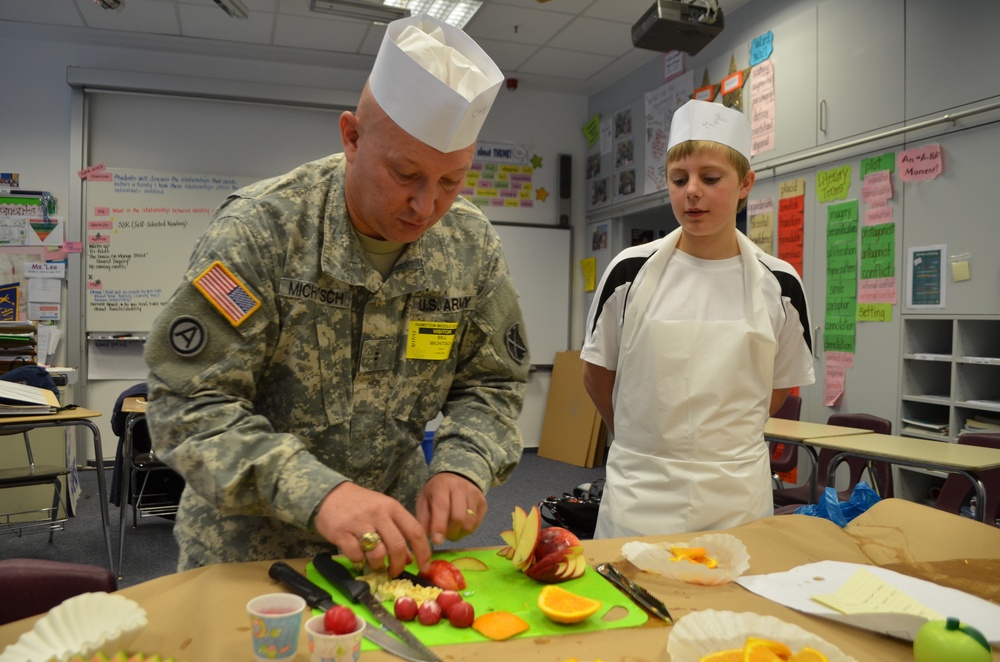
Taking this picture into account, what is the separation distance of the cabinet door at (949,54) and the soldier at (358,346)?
3.17 meters

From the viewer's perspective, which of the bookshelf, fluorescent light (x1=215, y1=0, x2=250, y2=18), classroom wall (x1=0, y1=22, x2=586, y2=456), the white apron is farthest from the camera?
classroom wall (x1=0, y1=22, x2=586, y2=456)

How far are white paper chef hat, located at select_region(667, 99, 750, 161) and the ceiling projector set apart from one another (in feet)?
6.74

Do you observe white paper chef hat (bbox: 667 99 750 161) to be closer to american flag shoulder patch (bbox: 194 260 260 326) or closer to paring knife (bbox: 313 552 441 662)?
american flag shoulder patch (bbox: 194 260 260 326)

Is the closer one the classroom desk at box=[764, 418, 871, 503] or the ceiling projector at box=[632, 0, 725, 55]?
the classroom desk at box=[764, 418, 871, 503]

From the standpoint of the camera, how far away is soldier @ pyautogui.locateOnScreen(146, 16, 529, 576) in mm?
1040

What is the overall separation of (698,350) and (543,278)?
5.30m

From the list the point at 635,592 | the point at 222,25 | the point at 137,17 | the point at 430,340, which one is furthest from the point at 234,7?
the point at 635,592

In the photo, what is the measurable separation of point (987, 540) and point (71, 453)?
4986 mm

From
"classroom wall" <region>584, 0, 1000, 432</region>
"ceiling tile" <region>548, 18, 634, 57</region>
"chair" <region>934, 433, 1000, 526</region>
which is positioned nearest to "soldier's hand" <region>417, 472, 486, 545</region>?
"chair" <region>934, 433, 1000, 526</region>

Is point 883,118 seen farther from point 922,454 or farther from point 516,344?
point 516,344

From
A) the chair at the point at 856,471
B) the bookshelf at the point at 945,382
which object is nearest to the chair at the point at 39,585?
the chair at the point at 856,471

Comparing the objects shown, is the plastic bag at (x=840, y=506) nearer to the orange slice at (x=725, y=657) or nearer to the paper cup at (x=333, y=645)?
the orange slice at (x=725, y=657)

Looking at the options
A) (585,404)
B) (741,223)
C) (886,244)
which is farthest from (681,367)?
(585,404)

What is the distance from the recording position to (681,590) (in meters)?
1.14
